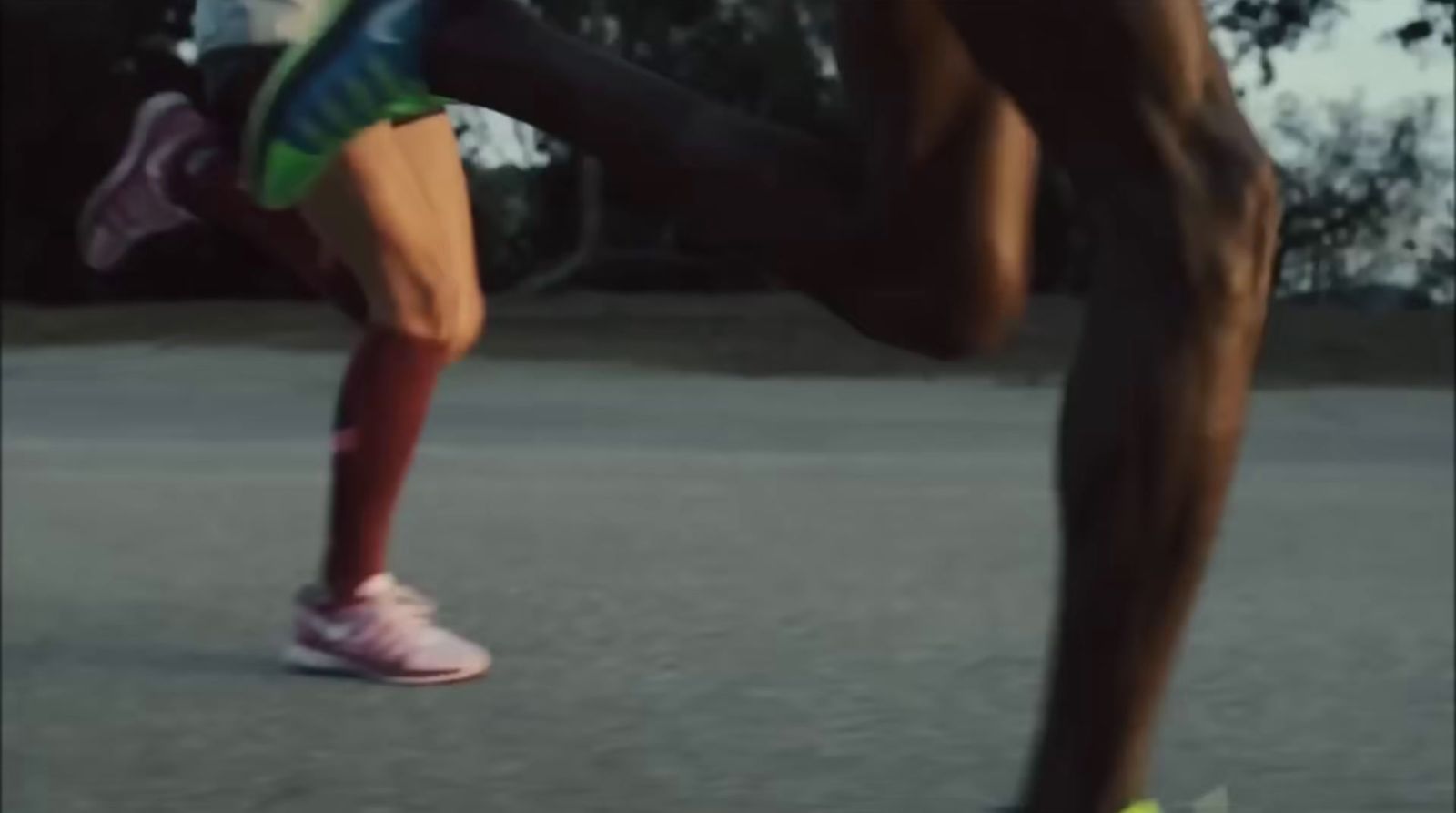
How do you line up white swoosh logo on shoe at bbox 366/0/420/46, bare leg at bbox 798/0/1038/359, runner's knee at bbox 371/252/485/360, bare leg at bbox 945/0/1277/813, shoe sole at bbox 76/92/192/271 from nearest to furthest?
bare leg at bbox 945/0/1277/813 < bare leg at bbox 798/0/1038/359 < white swoosh logo on shoe at bbox 366/0/420/46 < runner's knee at bbox 371/252/485/360 < shoe sole at bbox 76/92/192/271

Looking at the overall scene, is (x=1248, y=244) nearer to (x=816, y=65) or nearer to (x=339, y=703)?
(x=339, y=703)

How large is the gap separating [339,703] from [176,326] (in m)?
11.0

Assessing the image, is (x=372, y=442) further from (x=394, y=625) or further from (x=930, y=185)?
(x=930, y=185)

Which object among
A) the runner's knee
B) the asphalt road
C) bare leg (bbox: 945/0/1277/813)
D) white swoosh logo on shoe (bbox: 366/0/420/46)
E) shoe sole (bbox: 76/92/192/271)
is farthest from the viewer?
shoe sole (bbox: 76/92/192/271)

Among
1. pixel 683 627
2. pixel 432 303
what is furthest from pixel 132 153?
pixel 683 627

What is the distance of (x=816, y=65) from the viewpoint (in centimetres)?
1131

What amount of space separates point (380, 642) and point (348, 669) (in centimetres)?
8

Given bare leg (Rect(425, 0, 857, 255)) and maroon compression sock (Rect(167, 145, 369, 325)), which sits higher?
bare leg (Rect(425, 0, 857, 255))

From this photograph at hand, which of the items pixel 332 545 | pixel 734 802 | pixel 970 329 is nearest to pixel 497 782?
pixel 734 802

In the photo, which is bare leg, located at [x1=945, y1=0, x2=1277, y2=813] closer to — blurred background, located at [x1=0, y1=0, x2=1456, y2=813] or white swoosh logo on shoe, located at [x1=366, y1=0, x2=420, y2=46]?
blurred background, located at [x1=0, y1=0, x2=1456, y2=813]

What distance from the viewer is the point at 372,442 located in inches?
150

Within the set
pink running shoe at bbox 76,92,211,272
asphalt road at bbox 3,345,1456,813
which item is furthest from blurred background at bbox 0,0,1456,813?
pink running shoe at bbox 76,92,211,272

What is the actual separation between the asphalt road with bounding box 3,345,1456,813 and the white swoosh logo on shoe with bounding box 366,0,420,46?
3.61ft

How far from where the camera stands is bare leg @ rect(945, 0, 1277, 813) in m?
1.72
